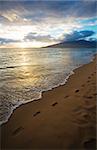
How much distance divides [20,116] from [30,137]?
7.24 feet

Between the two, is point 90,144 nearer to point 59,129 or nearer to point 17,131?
point 59,129

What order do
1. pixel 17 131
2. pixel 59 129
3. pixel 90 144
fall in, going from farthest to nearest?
pixel 17 131
pixel 59 129
pixel 90 144

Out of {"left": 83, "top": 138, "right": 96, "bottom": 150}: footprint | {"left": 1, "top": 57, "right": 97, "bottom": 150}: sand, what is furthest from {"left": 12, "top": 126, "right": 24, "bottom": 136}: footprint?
{"left": 83, "top": 138, "right": 96, "bottom": 150}: footprint

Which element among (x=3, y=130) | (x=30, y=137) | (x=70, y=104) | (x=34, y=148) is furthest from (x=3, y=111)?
(x=34, y=148)

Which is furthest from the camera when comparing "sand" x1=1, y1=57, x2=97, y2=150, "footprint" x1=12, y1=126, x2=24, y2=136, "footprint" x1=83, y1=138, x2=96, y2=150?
"footprint" x1=12, y1=126, x2=24, y2=136

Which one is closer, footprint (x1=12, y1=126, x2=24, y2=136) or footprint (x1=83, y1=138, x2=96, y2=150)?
footprint (x1=83, y1=138, x2=96, y2=150)

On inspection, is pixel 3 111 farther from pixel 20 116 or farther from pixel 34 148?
pixel 34 148

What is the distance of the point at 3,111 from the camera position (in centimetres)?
741

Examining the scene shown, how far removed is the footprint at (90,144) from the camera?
3978mm

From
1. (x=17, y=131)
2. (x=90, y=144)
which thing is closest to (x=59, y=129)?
(x=90, y=144)

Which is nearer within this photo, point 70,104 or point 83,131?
point 83,131

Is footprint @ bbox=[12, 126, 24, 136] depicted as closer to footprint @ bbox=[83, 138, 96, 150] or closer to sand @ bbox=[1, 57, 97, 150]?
sand @ bbox=[1, 57, 97, 150]

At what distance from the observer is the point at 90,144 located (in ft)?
13.4

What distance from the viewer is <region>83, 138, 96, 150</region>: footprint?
13.1 feet
